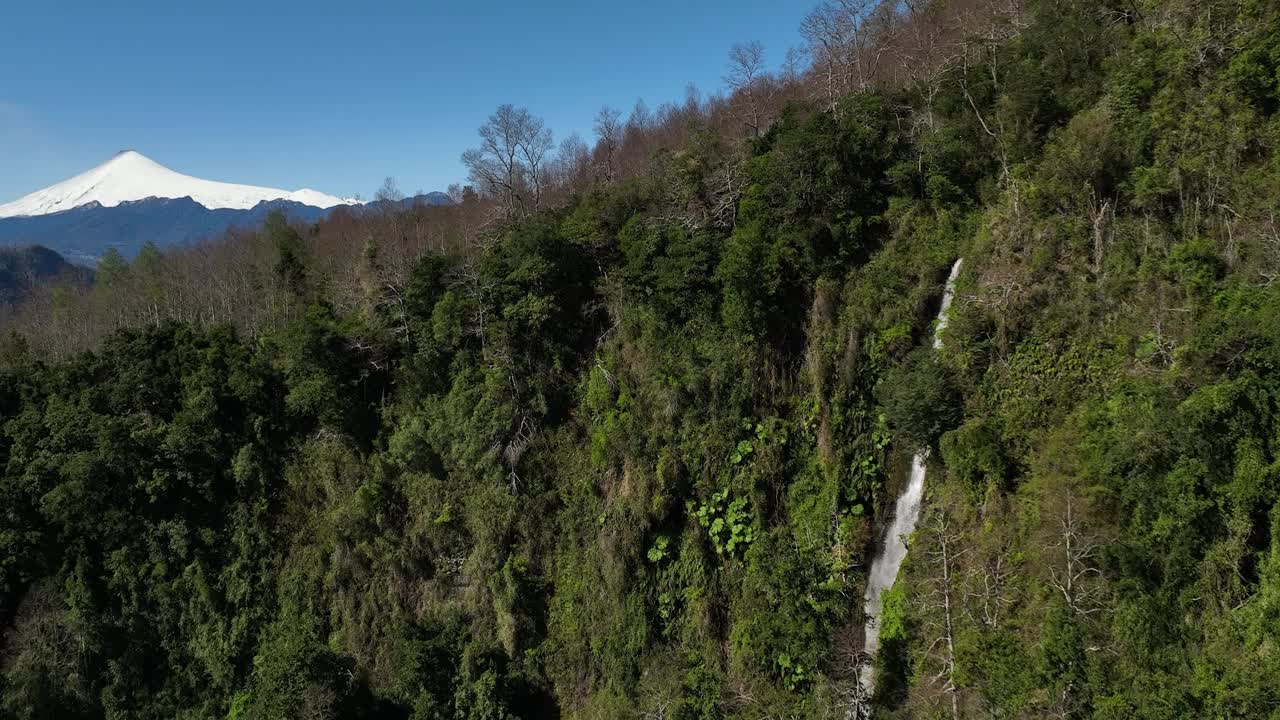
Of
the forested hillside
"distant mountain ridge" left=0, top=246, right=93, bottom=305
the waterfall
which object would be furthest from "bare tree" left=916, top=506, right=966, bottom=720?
"distant mountain ridge" left=0, top=246, right=93, bottom=305

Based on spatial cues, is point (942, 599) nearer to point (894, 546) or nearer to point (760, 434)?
point (894, 546)

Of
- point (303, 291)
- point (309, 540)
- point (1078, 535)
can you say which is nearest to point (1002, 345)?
point (1078, 535)

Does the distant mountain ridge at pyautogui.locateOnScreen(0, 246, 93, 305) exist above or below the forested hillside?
above

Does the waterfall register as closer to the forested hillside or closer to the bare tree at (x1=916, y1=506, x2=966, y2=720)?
the forested hillside

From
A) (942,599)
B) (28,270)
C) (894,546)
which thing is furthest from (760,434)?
(28,270)

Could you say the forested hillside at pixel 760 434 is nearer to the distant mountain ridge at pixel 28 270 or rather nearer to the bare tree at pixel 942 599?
the bare tree at pixel 942 599

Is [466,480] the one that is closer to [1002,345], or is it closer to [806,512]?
[806,512]

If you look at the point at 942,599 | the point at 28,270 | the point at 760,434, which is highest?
the point at 28,270

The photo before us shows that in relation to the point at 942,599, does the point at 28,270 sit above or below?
above

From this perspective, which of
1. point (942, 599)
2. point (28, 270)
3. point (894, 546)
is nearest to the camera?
point (942, 599)
